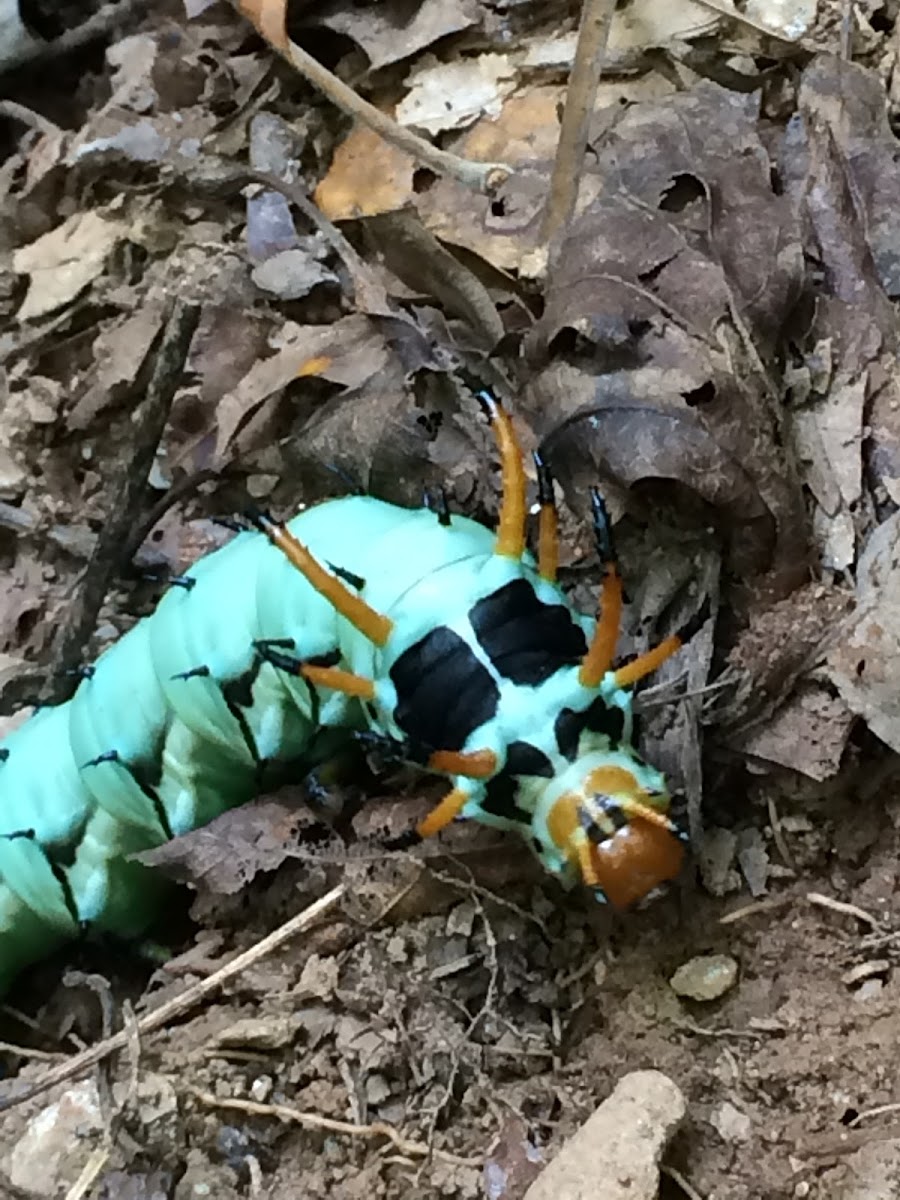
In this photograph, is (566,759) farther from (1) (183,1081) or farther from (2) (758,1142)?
(1) (183,1081)

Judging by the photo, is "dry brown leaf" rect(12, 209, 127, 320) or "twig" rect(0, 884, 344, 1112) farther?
"dry brown leaf" rect(12, 209, 127, 320)

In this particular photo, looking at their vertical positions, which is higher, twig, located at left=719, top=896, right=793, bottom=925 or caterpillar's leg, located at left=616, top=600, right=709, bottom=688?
caterpillar's leg, located at left=616, top=600, right=709, bottom=688

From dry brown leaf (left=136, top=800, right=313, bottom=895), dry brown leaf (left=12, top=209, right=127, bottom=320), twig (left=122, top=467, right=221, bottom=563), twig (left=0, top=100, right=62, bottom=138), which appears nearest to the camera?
dry brown leaf (left=136, top=800, right=313, bottom=895)

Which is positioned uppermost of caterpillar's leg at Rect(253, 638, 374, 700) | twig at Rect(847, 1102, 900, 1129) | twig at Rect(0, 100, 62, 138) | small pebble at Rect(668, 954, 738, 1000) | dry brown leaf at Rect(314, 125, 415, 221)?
dry brown leaf at Rect(314, 125, 415, 221)

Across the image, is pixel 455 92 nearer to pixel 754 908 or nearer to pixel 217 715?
pixel 217 715

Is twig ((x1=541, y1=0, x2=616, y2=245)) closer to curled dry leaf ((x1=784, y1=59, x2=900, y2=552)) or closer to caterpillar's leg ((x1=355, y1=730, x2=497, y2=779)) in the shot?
curled dry leaf ((x1=784, y1=59, x2=900, y2=552))

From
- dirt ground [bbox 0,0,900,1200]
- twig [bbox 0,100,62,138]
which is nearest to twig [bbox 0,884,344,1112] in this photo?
dirt ground [bbox 0,0,900,1200]
